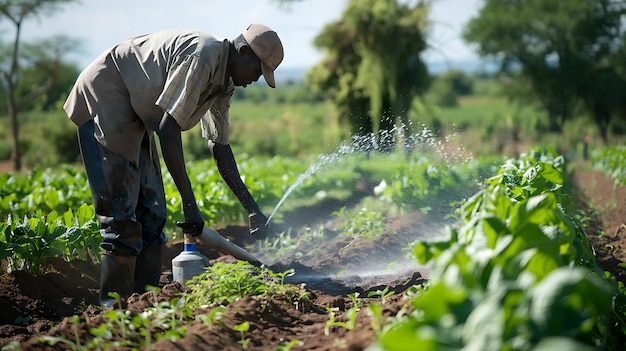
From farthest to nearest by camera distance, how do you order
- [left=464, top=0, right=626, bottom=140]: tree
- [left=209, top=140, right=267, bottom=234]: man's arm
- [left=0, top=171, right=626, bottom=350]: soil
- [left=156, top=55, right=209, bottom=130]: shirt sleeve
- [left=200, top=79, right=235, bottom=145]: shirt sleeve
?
[left=464, top=0, right=626, bottom=140]: tree
[left=209, top=140, right=267, bottom=234]: man's arm
[left=200, top=79, right=235, bottom=145]: shirt sleeve
[left=156, top=55, right=209, bottom=130]: shirt sleeve
[left=0, top=171, right=626, bottom=350]: soil

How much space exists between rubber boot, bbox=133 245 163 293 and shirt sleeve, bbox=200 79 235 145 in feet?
2.24

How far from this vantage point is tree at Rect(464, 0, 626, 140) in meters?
27.2

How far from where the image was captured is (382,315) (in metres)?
2.98

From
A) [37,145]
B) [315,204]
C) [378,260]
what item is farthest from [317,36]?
[378,260]

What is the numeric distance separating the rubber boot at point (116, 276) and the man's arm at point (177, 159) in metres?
0.44

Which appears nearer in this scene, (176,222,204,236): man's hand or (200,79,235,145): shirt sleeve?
(176,222,204,236): man's hand

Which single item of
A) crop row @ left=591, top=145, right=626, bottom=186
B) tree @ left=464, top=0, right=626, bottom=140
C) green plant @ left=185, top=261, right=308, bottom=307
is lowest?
tree @ left=464, top=0, right=626, bottom=140

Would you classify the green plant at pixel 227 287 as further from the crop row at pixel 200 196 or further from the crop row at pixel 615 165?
the crop row at pixel 615 165

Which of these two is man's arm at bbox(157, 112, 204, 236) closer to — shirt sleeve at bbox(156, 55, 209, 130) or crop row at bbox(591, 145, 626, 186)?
shirt sleeve at bbox(156, 55, 209, 130)

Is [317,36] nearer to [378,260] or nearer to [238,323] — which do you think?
[378,260]

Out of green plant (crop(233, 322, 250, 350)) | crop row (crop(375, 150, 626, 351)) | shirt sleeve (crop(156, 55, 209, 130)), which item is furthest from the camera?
shirt sleeve (crop(156, 55, 209, 130))

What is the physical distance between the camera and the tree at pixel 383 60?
62.2 ft

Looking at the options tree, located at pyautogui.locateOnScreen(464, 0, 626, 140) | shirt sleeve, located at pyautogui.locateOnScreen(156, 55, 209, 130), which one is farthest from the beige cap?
tree, located at pyautogui.locateOnScreen(464, 0, 626, 140)

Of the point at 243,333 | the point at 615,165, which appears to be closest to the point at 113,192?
the point at 243,333
